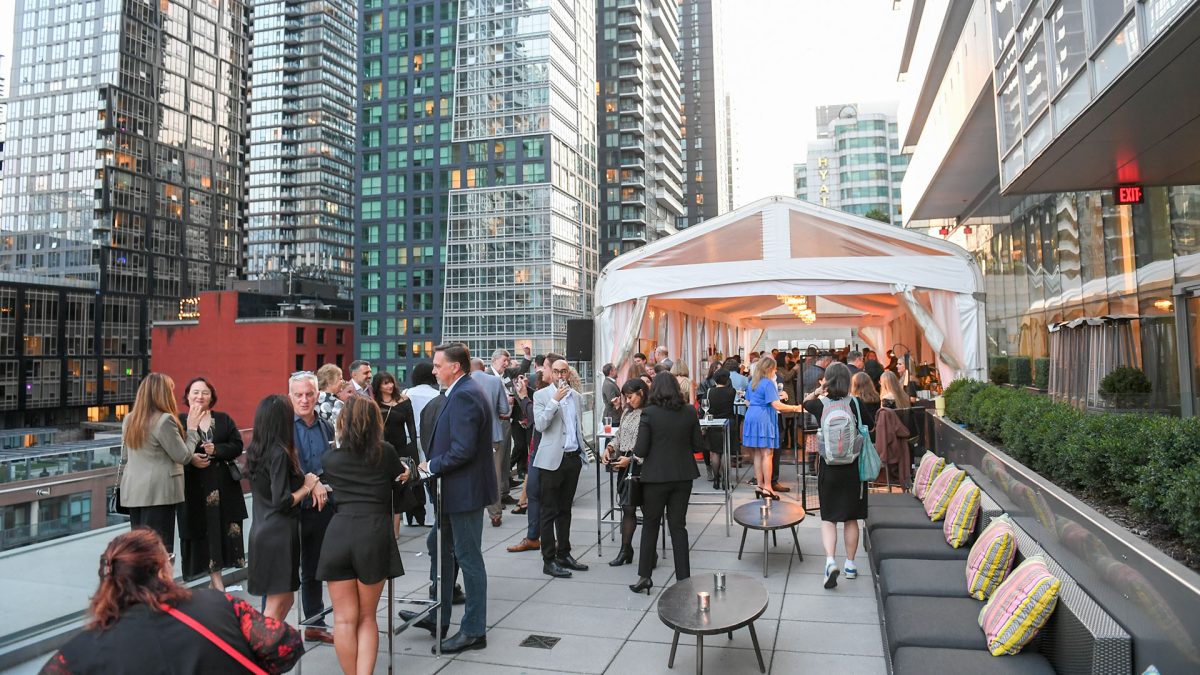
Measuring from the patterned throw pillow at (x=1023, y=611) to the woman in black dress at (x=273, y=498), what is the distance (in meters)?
3.83

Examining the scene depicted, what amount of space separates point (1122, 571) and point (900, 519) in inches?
128

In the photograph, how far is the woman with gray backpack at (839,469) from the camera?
19.4 feet

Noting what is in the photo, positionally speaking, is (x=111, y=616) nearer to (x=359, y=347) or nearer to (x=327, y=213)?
(x=359, y=347)

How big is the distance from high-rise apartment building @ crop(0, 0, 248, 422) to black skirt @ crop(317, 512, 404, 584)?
85363mm

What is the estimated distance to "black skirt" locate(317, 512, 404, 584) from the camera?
3.95m

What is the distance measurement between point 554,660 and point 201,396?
3.14 metres

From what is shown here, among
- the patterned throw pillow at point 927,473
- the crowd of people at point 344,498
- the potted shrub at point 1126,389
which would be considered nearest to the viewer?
the crowd of people at point 344,498

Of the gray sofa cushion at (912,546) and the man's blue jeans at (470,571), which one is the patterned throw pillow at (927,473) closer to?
the gray sofa cushion at (912,546)

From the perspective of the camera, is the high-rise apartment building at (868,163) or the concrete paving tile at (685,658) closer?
the concrete paving tile at (685,658)

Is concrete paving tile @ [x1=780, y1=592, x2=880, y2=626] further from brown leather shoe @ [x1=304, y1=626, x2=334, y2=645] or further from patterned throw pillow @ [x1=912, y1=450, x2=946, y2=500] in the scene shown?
brown leather shoe @ [x1=304, y1=626, x2=334, y2=645]

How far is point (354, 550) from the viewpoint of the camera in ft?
13.0

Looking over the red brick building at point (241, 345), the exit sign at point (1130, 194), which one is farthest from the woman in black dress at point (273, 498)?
the red brick building at point (241, 345)

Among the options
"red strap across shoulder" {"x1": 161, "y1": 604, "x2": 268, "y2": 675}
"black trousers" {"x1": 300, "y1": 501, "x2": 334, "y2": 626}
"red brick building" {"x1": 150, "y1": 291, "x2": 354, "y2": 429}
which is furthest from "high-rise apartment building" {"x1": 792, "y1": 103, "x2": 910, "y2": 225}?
"red strap across shoulder" {"x1": 161, "y1": 604, "x2": 268, "y2": 675}

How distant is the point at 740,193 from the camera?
188875mm
